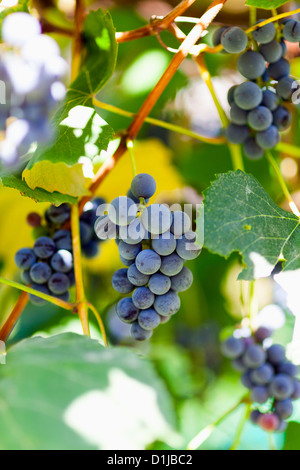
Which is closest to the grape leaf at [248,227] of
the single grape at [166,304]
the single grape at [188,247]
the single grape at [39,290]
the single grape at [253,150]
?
the single grape at [188,247]

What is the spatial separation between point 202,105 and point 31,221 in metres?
1.36

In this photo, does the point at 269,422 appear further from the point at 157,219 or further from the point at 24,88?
the point at 24,88

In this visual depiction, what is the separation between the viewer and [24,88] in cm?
96

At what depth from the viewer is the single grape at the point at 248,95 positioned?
110 cm

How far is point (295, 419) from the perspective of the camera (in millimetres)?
1437

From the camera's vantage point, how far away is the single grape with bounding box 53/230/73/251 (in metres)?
1.13

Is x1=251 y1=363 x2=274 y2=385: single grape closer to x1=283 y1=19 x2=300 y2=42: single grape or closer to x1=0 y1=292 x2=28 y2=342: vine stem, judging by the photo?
x1=0 y1=292 x2=28 y2=342: vine stem

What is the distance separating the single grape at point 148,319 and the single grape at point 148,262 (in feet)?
0.28

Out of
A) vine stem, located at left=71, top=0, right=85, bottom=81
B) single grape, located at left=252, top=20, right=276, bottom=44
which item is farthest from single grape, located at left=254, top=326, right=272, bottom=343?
vine stem, located at left=71, top=0, right=85, bottom=81

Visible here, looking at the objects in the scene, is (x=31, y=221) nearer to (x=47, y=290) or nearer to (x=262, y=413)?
(x=47, y=290)

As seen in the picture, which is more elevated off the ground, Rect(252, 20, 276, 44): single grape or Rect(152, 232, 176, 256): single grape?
Rect(252, 20, 276, 44): single grape

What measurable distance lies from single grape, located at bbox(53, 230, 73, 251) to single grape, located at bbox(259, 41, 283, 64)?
2.05 ft

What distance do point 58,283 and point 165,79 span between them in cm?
51

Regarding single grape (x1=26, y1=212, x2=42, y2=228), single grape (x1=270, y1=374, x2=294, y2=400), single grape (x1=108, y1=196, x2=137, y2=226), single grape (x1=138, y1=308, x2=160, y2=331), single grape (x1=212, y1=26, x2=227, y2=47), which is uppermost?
single grape (x1=212, y1=26, x2=227, y2=47)
